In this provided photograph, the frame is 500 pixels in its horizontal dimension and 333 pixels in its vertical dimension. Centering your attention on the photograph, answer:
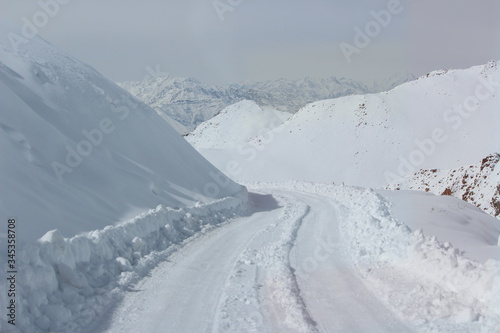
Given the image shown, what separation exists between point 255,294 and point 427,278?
3371 mm

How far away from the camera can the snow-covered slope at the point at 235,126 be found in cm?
10669

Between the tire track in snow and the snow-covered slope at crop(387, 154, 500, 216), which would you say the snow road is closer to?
the tire track in snow

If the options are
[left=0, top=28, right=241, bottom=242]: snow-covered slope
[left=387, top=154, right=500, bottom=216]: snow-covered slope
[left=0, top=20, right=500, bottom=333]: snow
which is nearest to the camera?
[left=0, top=20, right=500, bottom=333]: snow

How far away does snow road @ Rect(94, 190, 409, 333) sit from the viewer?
22.3ft

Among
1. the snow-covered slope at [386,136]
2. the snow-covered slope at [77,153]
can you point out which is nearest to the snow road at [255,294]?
the snow-covered slope at [77,153]

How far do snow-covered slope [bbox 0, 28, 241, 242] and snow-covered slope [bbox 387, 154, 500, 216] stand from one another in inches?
694

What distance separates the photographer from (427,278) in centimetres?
834

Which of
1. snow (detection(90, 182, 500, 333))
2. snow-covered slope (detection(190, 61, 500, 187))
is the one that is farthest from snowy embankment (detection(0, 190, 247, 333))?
snow-covered slope (detection(190, 61, 500, 187))

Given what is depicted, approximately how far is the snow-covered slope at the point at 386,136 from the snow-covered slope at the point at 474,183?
38.6 ft

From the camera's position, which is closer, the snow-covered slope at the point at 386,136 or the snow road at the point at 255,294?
the snow road at the point at 255,294

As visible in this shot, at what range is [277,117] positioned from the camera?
13512cm

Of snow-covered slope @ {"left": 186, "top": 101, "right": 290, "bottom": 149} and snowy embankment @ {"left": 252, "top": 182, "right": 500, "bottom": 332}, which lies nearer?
snowy embankment @ {"left": 252, "top": 182, "right": 500, "bottom": 332}

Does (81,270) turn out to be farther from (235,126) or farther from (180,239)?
(235,126)

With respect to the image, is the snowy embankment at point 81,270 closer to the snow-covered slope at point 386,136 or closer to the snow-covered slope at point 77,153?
the snow-covered slope at point 77,153
